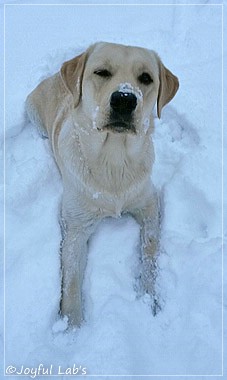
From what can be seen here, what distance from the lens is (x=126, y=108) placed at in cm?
286

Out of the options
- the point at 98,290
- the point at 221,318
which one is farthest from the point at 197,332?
the point at 98,290

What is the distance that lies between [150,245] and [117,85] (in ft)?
3.96

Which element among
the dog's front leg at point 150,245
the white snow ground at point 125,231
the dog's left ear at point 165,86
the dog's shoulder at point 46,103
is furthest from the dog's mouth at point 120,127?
Answer: the dog's shoulder at point 46,103

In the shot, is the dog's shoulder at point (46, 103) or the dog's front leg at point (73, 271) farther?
the dog's shoulder at point (46, 103)

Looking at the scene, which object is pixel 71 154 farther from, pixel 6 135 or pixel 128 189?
pixel 6 135

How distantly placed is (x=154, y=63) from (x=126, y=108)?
24.1 inches

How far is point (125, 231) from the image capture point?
3.70 meters

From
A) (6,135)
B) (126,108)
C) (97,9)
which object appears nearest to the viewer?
(126,108)

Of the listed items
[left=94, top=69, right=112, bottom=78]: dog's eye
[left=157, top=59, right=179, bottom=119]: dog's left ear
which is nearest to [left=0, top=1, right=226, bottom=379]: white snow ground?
[left=157, top=59, right=179, bottom=119]: dog's left ear

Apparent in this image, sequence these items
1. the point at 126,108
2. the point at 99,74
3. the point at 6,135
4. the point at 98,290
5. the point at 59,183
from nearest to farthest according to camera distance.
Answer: the point at 126,108 → the point at 99,74 → the point at 98,290 → the point at 59,183 → the point at 6,135

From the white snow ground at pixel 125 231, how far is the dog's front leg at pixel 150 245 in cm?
6

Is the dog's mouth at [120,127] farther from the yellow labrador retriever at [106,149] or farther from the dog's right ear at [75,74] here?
the dog's right ear at [75,74]

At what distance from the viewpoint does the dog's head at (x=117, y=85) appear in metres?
2.89

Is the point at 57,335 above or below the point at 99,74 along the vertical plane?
below
